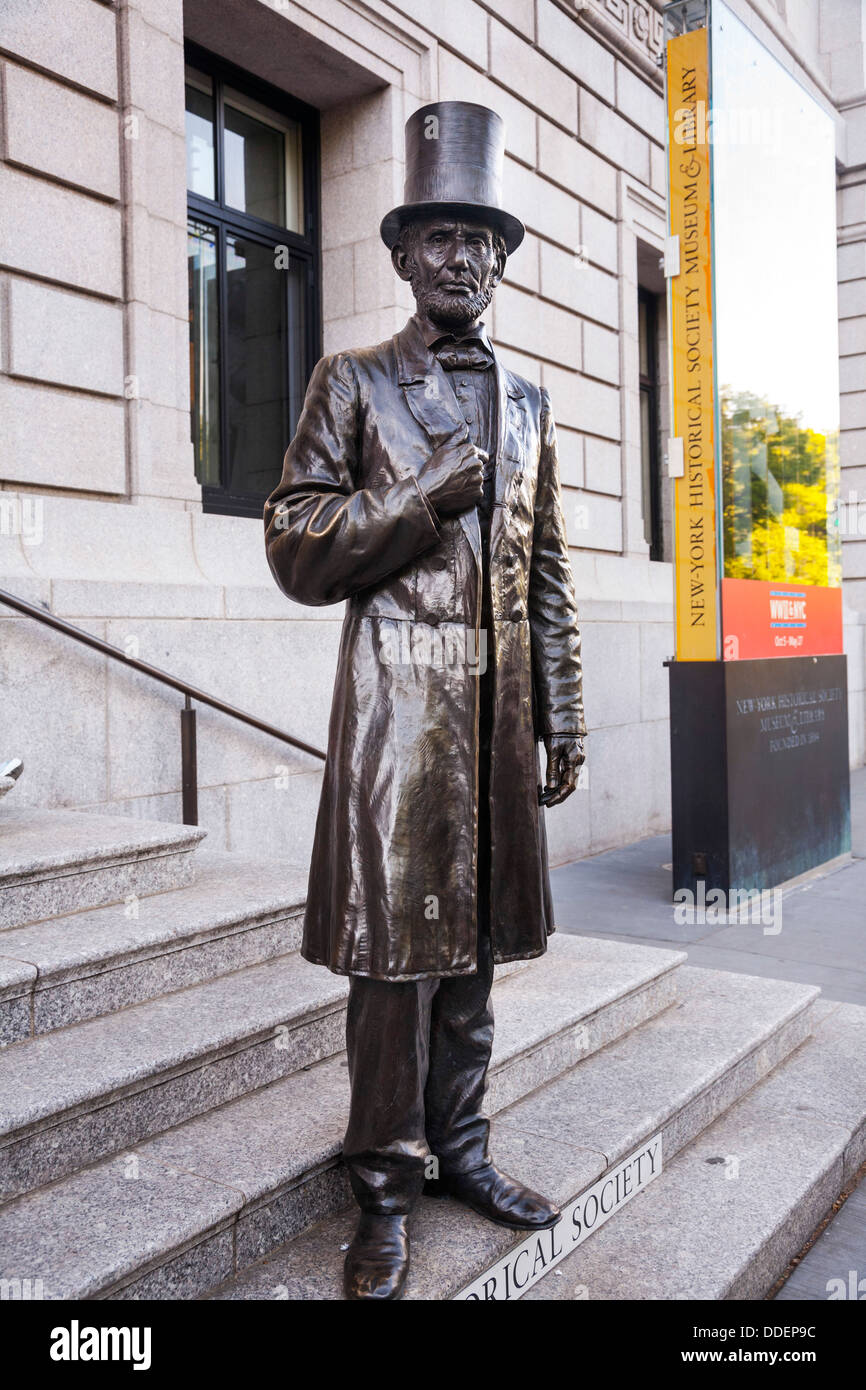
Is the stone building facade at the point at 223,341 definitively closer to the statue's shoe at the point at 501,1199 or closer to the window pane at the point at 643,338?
the window pane at the point at 643,338

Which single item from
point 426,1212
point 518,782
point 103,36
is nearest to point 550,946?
point 426,1212

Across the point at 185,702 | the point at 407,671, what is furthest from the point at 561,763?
the point at 185,702

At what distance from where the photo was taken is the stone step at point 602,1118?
274cm

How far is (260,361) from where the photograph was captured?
7.93 m

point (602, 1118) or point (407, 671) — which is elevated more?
point (407, 671)

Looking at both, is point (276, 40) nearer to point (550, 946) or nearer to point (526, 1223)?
point (550, 946)

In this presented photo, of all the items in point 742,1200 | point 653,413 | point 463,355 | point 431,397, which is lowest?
point 742,1200

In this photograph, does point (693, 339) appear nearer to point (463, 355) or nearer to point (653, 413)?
point (463, 355)

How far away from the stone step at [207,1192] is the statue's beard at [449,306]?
2.17 metres

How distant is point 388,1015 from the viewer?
264 centimetres

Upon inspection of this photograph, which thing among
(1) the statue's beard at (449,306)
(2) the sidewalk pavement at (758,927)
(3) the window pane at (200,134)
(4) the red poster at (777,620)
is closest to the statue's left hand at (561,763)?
(1) the statue's beard at (449,306)

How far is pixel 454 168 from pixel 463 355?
0.43 m
